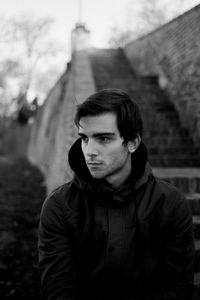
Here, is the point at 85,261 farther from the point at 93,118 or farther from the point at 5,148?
the point at 5,148

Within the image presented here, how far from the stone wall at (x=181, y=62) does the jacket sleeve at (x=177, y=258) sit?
422cm

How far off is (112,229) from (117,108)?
721 mm

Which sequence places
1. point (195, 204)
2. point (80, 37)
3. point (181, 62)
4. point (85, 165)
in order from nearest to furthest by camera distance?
point (85, 165)
point (195, 204)
point (181, 62)
point (80, 37)

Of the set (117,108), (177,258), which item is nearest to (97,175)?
(117,108)

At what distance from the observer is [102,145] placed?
1.75m

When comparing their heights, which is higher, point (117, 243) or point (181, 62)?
point (181, 62)

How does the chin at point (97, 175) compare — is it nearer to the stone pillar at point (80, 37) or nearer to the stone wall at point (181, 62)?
the stone wall at point (181, 62)

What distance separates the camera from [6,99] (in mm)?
29016

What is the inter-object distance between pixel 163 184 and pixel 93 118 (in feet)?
2.07

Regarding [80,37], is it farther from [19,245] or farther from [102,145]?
[102,145]

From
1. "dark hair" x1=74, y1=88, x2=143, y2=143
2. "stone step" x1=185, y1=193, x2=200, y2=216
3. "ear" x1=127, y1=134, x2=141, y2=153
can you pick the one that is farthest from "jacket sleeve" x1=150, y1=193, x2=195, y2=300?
"stone step" x1=185, y1=193, x2=200, y2=216

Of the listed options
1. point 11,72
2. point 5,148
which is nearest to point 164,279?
point 11,72

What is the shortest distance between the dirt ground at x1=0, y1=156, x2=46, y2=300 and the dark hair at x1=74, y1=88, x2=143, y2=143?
2015 mm

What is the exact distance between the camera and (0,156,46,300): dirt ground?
2951 millimetres
